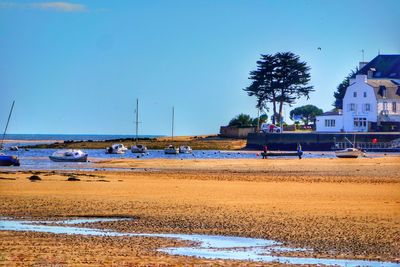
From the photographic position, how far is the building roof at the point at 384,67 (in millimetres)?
132750

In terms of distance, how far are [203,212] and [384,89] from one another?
9999cm

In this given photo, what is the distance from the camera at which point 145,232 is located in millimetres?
23578

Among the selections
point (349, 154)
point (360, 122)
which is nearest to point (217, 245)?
point (349, 154)

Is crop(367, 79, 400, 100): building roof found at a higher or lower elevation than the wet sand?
higher

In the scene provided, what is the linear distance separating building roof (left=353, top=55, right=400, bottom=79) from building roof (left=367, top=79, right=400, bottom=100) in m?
4.99

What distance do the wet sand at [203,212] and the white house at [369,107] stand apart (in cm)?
7816

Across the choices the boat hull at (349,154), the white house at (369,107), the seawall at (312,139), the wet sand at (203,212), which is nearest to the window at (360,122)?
the white house at (369,107)

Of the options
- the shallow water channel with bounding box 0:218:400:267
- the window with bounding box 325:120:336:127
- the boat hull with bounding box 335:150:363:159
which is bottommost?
the shallow water channel with bounding box 0:218:400:267

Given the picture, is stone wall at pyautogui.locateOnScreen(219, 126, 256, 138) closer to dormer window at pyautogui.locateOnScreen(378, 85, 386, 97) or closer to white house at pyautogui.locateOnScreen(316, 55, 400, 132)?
white house at pyautogui.locateOnScreen(316, 55, 400, 132)

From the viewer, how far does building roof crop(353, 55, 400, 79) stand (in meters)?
A: 133

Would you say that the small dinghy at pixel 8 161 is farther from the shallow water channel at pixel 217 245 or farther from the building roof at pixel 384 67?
the building roof at pixel 384 67

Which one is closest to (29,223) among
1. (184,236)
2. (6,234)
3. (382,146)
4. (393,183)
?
(6,234)

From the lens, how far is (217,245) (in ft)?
70.2

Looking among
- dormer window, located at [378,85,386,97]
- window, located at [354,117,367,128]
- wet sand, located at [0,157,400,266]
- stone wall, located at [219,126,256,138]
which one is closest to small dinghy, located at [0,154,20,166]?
wet sand, located at [0,157,400,266]
